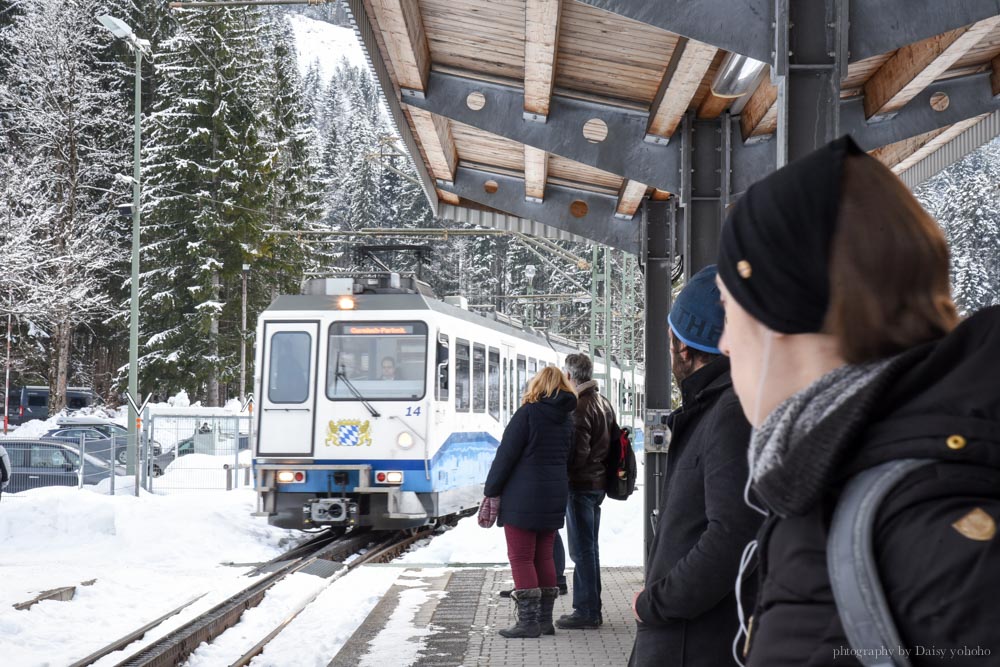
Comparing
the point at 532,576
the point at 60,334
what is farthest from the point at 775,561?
the point at 60,334

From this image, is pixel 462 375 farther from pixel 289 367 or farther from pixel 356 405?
pixel 289 367

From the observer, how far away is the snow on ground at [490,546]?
12.6 meters

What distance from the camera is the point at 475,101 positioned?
7.21 meters

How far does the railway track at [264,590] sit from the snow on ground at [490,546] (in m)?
0.46

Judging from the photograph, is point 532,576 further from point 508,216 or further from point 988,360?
point 988,360

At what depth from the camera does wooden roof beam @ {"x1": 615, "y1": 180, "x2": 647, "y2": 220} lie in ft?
29.5

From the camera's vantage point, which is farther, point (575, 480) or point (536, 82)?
point (575, 480)

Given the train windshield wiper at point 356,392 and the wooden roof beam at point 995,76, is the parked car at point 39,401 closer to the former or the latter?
the train windshield wiper at point 356,392

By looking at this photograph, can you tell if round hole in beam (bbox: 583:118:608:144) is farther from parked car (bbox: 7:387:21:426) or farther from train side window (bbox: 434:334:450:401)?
parked car (bbox: 7:387:21:426)

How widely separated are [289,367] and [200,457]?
359 inches

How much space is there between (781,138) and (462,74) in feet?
11.5

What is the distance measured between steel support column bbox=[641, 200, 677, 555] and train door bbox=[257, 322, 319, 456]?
6.00m

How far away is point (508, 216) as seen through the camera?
11.3m

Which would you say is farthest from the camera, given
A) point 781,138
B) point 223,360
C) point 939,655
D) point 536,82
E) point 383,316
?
point 223,360
